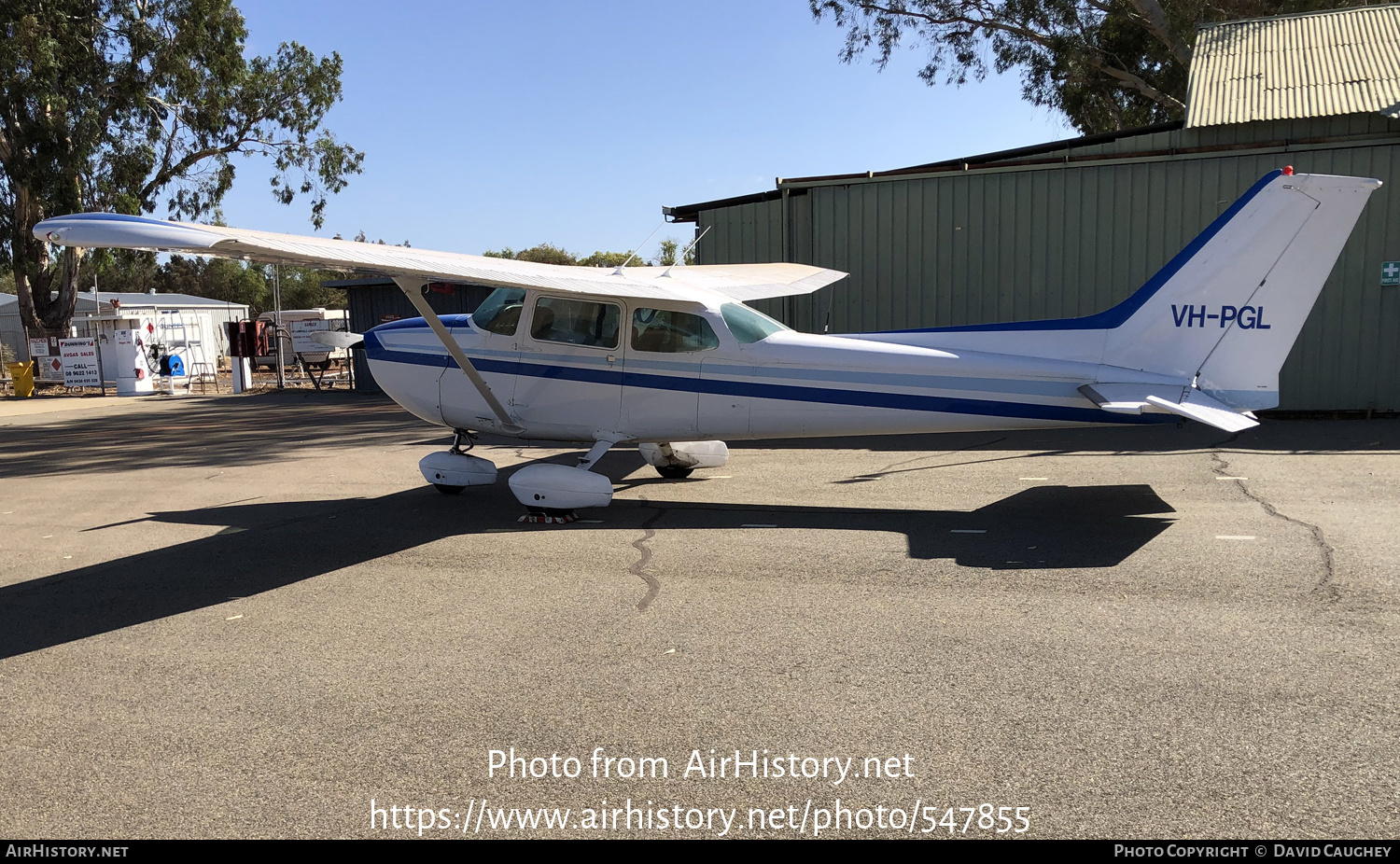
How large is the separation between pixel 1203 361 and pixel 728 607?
4516 mm

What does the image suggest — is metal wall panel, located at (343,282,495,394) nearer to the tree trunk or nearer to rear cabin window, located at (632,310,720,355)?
the tree trunk

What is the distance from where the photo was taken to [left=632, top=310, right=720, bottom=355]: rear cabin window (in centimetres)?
812

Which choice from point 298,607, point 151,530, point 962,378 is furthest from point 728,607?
point 151,530

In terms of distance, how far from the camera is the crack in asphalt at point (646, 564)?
5.69 m

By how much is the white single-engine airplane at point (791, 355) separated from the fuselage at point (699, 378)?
14 mm

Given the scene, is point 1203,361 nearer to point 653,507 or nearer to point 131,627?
point 653,507

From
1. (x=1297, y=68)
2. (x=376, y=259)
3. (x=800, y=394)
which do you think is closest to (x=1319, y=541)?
(x=800, y=394)

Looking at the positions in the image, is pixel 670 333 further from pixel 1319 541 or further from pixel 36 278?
pixel 36 278

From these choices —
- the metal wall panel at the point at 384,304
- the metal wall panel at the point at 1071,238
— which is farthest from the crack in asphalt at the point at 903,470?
the metal wall panel at the point at 384,304

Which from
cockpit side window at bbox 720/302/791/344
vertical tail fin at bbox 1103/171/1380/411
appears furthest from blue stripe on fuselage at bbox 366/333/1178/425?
vertical tail fin at bbox 1103/171/1380/411

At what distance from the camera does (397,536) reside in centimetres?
765

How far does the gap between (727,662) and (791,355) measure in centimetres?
384

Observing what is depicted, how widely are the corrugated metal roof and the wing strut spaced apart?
37.4 feet

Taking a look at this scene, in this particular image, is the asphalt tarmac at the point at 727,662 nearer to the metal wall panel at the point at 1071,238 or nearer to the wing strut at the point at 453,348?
the wing strut at the point at 453,348
